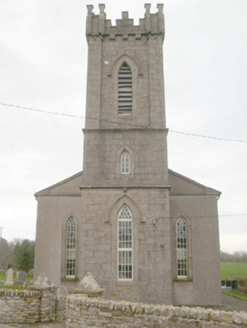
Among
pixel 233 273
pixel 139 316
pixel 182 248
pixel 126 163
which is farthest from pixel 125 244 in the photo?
pixel 233 273

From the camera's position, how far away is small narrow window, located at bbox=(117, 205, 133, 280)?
17.7 m

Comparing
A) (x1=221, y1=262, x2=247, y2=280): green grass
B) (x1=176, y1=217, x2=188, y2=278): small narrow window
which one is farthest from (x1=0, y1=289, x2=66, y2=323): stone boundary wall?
(x1=221, y1=262, x2=247, y2=280): green grass

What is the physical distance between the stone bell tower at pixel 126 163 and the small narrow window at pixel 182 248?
11.3ft

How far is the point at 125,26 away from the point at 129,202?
9.90 m

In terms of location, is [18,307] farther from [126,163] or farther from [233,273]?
[233,273]

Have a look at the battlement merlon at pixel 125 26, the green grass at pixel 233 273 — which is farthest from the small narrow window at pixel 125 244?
the green grass at pixel 233 273

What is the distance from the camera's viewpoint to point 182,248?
21047mm

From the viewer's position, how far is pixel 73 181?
909 inches

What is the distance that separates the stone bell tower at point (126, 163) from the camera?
1766 cm

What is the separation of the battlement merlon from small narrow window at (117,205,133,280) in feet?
31.7

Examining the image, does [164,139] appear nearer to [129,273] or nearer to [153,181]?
[153,181]

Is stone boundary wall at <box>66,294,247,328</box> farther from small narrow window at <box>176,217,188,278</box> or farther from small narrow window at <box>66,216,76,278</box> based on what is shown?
small narrow window at <box>176,217,188,278</box>

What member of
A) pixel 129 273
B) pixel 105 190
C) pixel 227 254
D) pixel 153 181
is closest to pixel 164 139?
pixel 153 181

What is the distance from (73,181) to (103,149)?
4736mm
